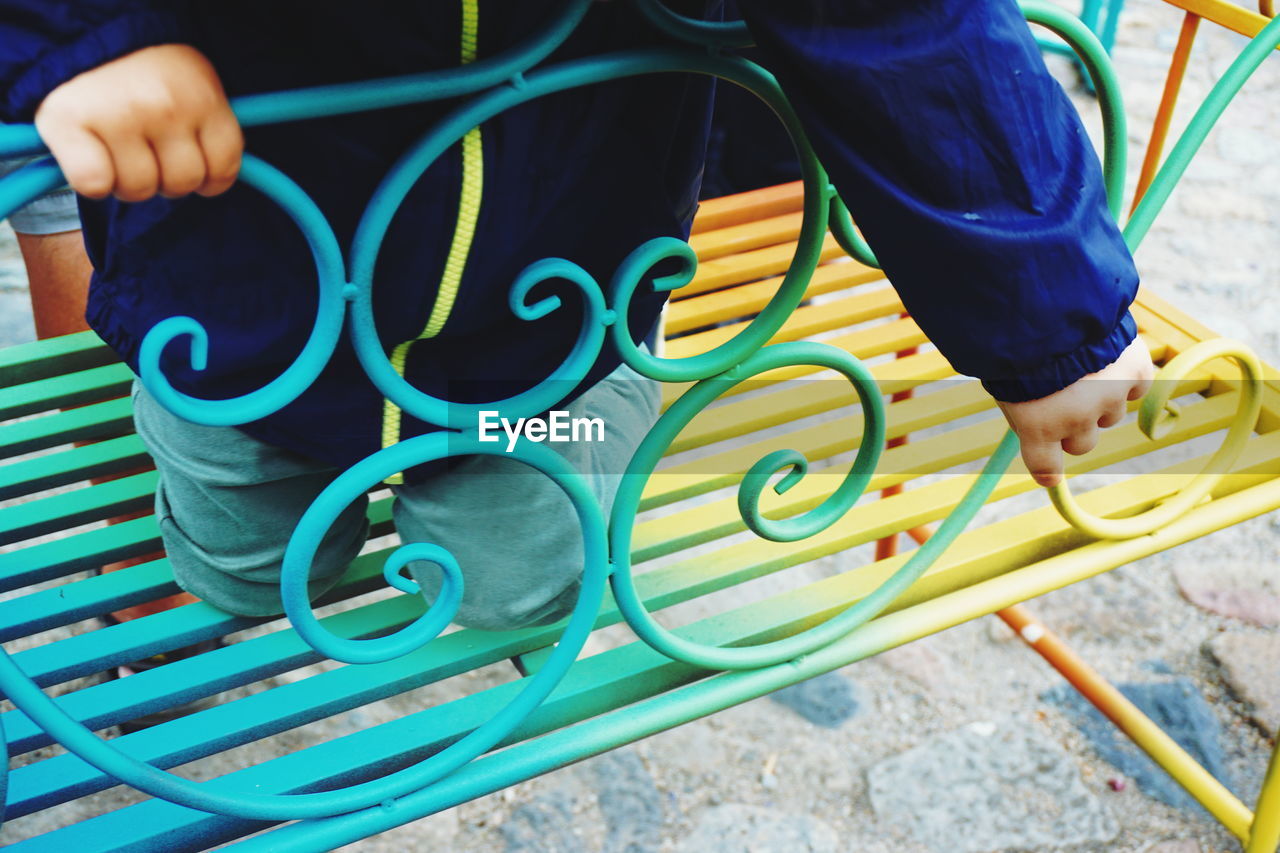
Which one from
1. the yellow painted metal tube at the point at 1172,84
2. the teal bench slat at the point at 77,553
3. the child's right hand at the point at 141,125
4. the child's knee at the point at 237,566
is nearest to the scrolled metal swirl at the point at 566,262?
the child's right hand at the point at 141,125

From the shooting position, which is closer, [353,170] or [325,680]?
[353,170]

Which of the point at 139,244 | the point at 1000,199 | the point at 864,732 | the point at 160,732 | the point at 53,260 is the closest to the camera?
the point at 1000,199

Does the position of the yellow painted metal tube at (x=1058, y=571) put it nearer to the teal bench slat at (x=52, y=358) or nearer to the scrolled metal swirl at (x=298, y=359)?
the scrolled metal swirl at (x=298, y=359)

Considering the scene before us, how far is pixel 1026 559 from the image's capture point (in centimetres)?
133

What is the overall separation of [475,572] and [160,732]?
32 centimetres

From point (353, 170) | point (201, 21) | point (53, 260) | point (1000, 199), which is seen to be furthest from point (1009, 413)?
point (53, 260)

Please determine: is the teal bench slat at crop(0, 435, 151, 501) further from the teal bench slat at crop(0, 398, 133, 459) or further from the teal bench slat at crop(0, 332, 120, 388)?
the teal bench slat at crop(0, 332, 120, 388)

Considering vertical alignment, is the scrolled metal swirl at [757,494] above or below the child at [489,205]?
below

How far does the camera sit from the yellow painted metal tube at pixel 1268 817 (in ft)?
5.05

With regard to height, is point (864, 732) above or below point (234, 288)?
below

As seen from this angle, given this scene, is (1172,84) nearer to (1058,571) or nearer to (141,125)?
(1058,571)

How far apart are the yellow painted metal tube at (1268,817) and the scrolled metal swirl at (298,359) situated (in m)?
1.33

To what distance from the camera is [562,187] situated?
37.6 inches

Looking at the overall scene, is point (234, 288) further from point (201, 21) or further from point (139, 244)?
point (201, 21)
